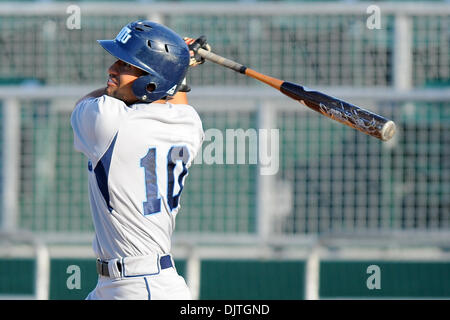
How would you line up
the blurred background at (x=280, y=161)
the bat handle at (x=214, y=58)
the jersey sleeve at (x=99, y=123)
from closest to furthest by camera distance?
the jersey sleeve at (x=99, y=123)
the bat handle at (x=214, y=58)
the blurred background at (x=280, y=161)

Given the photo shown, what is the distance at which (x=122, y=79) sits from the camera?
147 inches

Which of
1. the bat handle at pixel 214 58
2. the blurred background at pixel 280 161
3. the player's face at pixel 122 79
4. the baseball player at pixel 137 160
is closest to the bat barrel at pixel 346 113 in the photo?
the bat handle at pixel 214 58

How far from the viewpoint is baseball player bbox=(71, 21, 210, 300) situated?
11.8 feet

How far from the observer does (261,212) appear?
641 centimetres

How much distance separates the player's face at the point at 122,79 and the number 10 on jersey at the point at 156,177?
0.28 m

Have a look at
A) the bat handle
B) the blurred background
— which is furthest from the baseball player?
the blurred background

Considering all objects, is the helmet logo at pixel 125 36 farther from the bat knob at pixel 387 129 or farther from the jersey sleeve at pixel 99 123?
the bat knob at pixel 387 129

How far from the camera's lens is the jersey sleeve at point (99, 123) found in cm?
358

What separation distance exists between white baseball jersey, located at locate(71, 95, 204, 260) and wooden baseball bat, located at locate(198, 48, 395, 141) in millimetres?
838

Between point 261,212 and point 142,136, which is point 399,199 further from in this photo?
point 142,136

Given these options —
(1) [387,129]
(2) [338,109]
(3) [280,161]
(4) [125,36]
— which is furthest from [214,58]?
(3) [280,161]

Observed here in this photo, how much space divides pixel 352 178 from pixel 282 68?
37.9 inches

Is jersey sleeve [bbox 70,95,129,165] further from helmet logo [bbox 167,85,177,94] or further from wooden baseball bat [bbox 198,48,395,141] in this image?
wooden baseball bat [bbox 198,48,395,141]
